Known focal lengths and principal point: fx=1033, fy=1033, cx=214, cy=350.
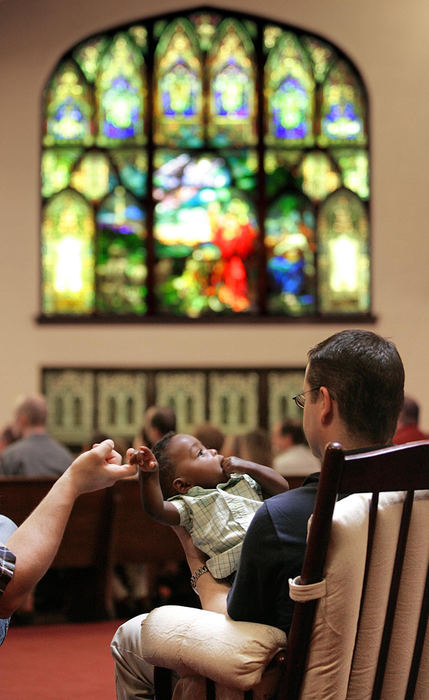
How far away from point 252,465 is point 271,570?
66 centimetres

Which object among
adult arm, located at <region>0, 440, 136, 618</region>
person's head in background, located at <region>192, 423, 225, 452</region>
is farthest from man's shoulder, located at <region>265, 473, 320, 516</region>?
person's head in background, located at <region>192, 423, 225, 452</region>

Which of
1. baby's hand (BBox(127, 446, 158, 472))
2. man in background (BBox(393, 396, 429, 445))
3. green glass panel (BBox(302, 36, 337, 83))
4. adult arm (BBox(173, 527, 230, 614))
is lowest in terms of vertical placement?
man in background (BBox(393, 396, 429, 445))

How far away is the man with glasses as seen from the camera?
186 cm

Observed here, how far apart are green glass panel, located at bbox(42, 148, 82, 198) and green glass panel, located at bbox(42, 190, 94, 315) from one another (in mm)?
108

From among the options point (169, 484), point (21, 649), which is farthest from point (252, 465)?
point (21, 649)

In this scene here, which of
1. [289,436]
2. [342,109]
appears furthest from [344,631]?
[342,109]

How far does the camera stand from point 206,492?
250 cm

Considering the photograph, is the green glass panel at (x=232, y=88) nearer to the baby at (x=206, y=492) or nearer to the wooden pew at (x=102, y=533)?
the wooden pew at (x=102, y=533)

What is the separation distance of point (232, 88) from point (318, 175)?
1449 millimetres

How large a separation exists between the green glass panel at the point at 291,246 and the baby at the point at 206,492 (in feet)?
31.1

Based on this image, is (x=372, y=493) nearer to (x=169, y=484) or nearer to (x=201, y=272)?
(x=169, y=484)

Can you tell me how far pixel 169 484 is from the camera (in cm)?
256

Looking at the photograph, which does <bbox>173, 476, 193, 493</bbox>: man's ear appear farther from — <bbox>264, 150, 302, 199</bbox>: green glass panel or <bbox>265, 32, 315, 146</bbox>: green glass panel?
<bbox>265, 32, 315, 146</bbox>: green glass panel

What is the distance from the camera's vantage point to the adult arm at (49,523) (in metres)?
1.92
